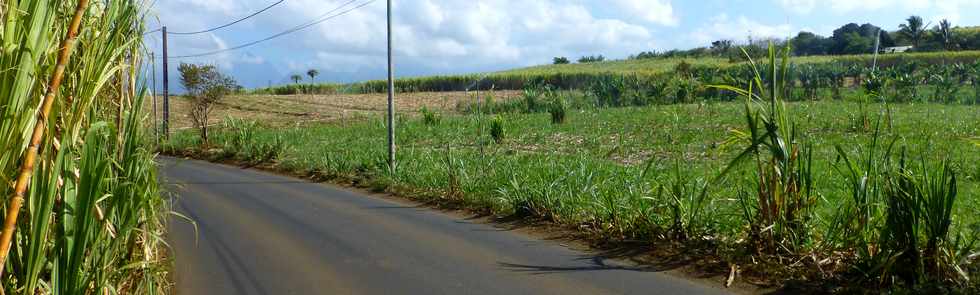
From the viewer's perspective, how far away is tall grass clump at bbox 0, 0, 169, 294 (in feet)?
9.24

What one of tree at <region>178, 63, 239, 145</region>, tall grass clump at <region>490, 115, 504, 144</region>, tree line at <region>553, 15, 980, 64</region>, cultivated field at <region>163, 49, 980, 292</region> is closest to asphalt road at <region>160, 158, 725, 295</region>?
cultivated field at <region>163, 49, 980, 292</region>

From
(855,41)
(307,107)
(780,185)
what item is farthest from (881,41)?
(780,185)

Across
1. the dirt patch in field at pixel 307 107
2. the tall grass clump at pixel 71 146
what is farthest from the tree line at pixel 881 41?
the tall grass clump at pixel 71 146

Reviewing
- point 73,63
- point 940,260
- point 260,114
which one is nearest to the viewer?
point 73,63

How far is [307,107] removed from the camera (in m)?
41.7

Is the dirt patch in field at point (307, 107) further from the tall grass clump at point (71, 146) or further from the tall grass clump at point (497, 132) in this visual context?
the tall grass clump at point (71, 146)

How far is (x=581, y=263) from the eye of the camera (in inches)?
303

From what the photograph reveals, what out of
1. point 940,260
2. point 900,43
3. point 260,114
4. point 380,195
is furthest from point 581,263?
point 900,43

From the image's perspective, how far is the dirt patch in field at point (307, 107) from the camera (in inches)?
1422

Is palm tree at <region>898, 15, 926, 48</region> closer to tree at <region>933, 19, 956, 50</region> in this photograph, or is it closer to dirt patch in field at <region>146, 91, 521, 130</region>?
tree at <region>933, 19, 956, 50</region>

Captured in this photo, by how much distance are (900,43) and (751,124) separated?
72268 mm

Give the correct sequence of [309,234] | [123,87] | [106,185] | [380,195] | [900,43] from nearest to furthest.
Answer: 1. [106,185]
2. [123,87]
3. [309,234]
4. [380,195]
5. [900,43]

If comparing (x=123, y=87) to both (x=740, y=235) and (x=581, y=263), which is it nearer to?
(x=581, y=263)

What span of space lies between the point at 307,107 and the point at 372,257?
3461cm
